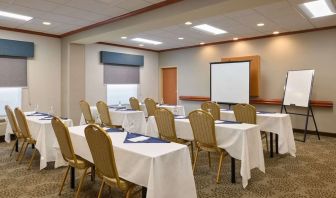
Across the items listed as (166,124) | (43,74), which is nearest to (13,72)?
(43,74)

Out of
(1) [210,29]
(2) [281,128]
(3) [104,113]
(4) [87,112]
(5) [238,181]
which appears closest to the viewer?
(5) [238,181]

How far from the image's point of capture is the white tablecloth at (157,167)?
6.51 ft

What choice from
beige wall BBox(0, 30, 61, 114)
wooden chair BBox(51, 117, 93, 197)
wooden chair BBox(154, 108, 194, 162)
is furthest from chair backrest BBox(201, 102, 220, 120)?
beige wall BBox(0, 30, 61, 114)

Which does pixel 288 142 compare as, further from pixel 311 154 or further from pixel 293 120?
pixel 293 120

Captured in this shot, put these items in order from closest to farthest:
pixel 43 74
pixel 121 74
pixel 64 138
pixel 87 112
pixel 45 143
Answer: pixel 64 138, pixel 45 143, pixel 87 112, pixel 43 74, pixel 121 74

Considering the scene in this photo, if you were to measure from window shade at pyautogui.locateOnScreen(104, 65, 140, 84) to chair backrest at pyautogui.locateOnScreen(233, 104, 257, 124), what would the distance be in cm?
484

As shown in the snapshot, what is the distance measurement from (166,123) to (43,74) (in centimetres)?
461

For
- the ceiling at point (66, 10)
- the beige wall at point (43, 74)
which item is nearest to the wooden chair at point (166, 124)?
the ceiling at point (66, 10)

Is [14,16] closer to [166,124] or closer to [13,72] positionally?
[13,72]

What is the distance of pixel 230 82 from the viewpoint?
7.27m

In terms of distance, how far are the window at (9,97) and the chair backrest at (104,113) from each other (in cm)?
251

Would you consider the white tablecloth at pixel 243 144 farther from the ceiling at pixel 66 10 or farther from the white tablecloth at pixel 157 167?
the ceiling at pixel 66 10

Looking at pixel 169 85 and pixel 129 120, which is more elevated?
pixel 169 85

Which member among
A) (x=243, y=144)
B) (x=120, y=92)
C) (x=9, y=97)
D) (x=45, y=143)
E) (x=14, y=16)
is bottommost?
(x=45, y=143)
